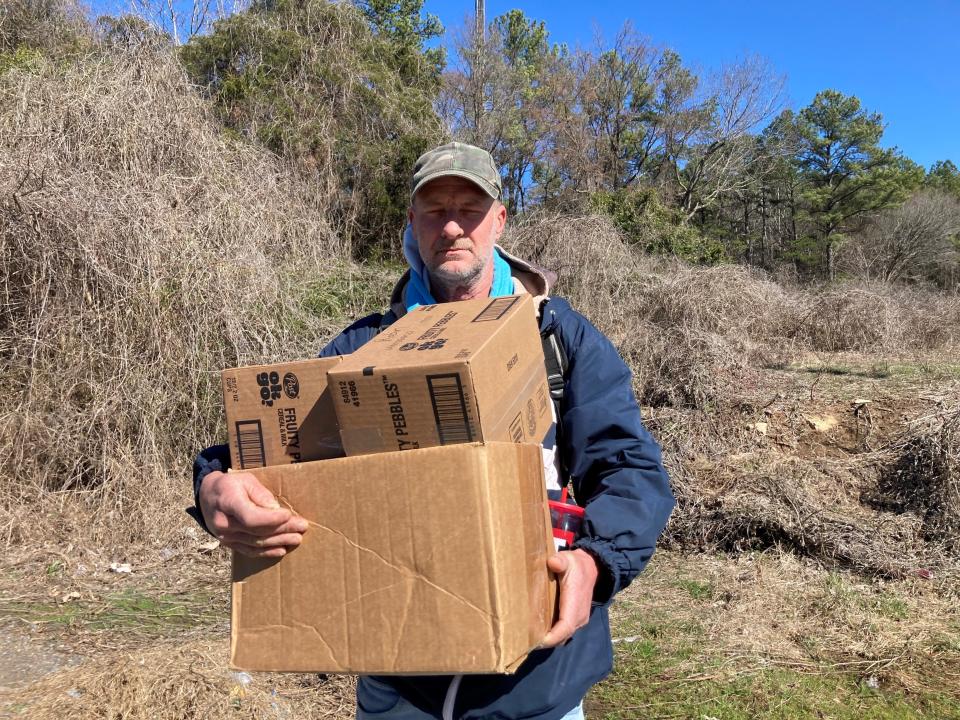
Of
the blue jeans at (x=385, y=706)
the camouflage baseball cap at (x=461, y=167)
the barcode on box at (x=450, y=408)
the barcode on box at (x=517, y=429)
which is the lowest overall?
the blue jeans at (x=385, y=706)

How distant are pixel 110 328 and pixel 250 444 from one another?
5095 mm

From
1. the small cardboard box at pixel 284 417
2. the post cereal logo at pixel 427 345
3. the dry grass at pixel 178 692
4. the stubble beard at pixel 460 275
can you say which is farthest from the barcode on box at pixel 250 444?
the dry grass at pixel 178 692

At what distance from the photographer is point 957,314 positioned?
13633 mm

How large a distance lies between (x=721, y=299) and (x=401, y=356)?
9.42 metres

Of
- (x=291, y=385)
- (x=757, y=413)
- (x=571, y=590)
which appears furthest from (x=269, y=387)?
(x=757, y=413)

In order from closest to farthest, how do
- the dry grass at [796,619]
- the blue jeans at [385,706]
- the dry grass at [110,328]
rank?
the blue jeans at [385,706] < the dry grass at [796,619] < the dry grass at [110,328]

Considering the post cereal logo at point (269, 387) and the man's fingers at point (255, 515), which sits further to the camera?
the post cereal logo at point (269, 387)

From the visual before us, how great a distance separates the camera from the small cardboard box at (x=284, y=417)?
1.39 metres

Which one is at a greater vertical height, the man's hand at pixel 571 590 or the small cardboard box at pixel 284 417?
the small cardboard box at pixel 284 417

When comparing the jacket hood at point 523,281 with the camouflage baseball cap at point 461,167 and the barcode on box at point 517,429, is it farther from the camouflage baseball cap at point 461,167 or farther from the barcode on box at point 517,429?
A: the barcode on box at point 517,429

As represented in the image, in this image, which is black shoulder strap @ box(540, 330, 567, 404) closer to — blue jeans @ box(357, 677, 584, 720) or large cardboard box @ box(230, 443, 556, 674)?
large cardboard box @ box(230, 443, 556, 674)

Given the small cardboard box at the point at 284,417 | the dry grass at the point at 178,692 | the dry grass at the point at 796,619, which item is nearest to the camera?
the small cardboard box at the point at 284,417

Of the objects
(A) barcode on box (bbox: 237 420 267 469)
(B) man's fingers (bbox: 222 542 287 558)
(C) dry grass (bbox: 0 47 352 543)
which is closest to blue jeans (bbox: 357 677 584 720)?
(B) man's fingers (bbox: 222 542 287 558)

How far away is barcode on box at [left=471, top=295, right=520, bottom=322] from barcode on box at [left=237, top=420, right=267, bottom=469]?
1.57 feet
